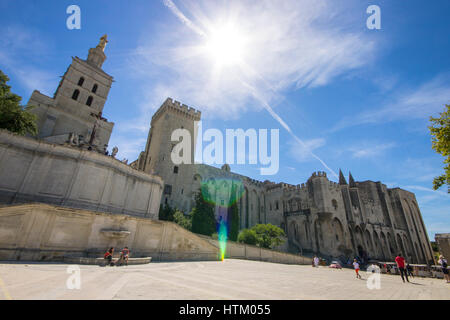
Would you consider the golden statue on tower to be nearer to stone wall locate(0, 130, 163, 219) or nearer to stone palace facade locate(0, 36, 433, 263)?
stone palace facade locate(0, 36, 433, 263)

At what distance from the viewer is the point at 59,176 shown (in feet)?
49.6

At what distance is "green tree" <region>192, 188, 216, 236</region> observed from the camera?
25.4 m

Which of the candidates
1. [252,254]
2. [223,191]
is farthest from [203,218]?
[223,191]

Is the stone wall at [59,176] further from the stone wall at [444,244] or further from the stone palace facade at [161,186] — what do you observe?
the stone wall at [444,244]

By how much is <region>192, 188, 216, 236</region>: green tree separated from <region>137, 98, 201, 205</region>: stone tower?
6.39 metres

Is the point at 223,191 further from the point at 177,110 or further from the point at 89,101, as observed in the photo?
the point at 89,101

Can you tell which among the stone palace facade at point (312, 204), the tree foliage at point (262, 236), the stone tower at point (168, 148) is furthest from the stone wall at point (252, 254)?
the stone tower at point (168, 148)

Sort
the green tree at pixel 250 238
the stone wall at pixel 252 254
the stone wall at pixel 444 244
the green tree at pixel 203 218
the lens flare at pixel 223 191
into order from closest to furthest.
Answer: the stone wall at pixel 252 254 < the green tree at pixel 203 218 < the green tree at pixel 250 238 < the stone wall at pixel 444 244 < the lens flare at pixel 223 191

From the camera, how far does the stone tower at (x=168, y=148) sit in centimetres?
3228

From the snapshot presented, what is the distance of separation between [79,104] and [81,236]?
25.0 m

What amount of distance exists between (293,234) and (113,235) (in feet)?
111

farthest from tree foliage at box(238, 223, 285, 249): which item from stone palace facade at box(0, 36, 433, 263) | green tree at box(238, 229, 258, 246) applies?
stone palace facade at box(0, 36, 433, 263)

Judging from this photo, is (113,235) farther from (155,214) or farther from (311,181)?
(311,181)

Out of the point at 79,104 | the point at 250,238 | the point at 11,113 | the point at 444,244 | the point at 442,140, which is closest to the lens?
the point at 442,140
